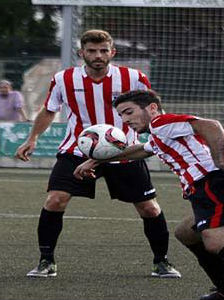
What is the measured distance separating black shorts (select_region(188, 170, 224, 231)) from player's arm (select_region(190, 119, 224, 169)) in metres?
0.19

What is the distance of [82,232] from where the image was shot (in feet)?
31.5

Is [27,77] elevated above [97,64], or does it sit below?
below

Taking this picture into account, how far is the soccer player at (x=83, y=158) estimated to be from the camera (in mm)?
7457

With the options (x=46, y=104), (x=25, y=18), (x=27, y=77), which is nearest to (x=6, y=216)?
(x=46, y=104)

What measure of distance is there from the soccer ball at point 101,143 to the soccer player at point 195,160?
164 mm

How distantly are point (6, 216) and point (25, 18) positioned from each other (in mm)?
25183

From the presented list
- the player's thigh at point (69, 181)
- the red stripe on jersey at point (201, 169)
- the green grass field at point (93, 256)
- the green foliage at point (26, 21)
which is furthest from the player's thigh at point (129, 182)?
the green foliage at point (26, 21)

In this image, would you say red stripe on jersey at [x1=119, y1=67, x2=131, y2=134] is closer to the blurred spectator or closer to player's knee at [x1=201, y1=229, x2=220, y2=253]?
player's knee at [x1=201, y1=229, x2=220, y2=253]

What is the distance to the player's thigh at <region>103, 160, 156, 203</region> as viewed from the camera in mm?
7559

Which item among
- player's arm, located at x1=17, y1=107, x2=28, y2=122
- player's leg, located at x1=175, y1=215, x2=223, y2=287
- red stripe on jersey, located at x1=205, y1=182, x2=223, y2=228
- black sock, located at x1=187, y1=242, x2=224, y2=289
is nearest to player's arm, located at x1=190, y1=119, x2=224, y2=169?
red stripe on jersey, located at x1=205, y1=182, x2=223, y2=228

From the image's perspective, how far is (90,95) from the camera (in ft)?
25.1

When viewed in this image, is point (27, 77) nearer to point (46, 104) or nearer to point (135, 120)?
point (46, 104)

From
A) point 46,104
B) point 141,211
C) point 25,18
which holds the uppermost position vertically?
point 46,104

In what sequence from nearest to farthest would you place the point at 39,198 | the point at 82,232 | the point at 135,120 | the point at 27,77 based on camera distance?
the point at 135,120, the point at 82,232, the point at 39,198, the point at 27,77
